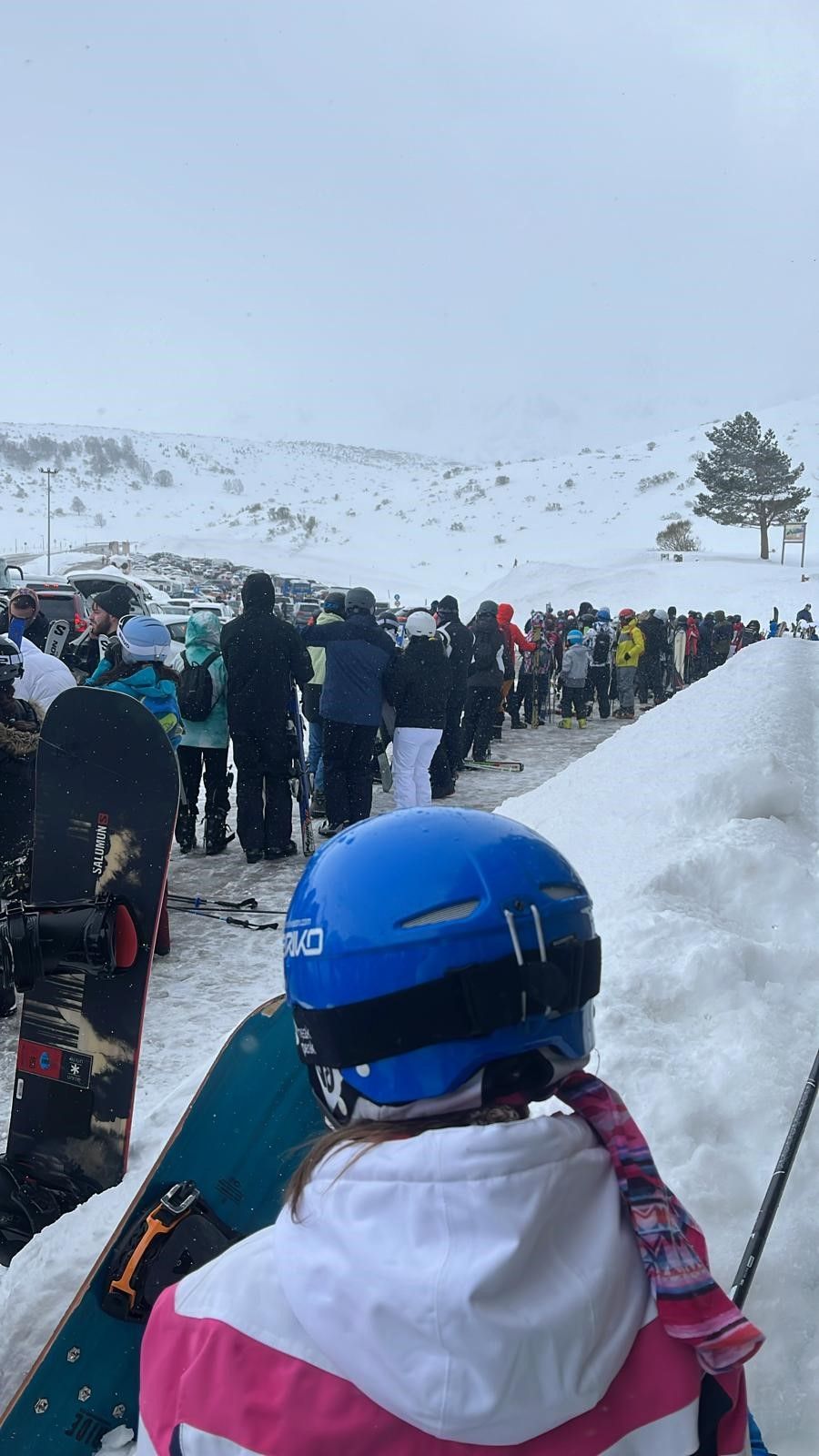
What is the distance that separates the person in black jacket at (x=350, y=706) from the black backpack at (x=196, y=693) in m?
0.85

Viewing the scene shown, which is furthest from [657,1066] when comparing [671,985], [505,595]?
[505,595]

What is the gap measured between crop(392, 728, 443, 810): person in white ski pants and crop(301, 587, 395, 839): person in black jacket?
465 mm

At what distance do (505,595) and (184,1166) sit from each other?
36643 millimetres

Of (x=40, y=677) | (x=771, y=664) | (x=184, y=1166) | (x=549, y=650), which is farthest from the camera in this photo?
(x=549, y=650)

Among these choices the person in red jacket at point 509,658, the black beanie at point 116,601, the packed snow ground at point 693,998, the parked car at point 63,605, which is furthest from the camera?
the parked car at point 63,605

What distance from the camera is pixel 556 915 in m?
1.28

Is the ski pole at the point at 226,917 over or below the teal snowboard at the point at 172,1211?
below

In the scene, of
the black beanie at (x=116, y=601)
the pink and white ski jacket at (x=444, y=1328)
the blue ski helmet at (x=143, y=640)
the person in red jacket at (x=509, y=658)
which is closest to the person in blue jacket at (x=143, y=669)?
the blue ski helmet at (x=143, y=640)

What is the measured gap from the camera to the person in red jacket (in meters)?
12.5

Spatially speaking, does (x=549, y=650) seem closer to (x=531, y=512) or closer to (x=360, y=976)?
(x=360, y=976)

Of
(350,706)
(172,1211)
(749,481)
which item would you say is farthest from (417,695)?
(749,481)

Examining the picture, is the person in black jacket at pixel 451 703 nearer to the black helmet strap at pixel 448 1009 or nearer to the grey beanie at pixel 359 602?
the grey beanie at pixel 359 602

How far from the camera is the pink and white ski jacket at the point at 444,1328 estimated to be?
95cm

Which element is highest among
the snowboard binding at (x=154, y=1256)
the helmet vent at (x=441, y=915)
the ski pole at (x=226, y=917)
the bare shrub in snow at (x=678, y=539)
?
the bare shrub in snow at (x=678, y=539)
